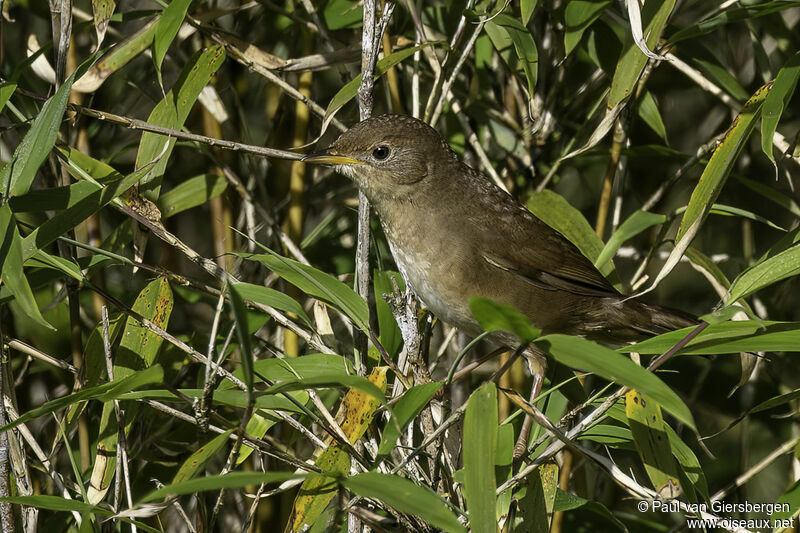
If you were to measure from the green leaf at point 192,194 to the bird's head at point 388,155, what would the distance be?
15.9 inches

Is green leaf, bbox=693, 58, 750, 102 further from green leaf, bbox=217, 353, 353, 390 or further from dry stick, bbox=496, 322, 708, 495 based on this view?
green leaf, bbox=217, 353, 353, 390

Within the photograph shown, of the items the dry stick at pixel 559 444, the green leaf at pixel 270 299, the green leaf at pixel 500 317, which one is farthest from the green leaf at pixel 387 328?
the green leaf at pixel 500 317

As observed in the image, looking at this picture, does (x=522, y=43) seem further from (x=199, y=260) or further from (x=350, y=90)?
(x=199, y=260)

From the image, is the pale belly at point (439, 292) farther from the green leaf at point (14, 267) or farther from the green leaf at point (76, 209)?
the green leaf at point (14, 267)

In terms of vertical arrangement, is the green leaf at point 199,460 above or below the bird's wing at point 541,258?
below

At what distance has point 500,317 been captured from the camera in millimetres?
1494

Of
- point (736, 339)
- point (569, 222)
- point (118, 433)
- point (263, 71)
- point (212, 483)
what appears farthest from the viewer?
point (569, 222)

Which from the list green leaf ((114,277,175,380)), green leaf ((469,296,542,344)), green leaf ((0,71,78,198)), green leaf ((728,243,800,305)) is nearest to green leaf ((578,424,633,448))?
green leaf ((728,243,800,305))

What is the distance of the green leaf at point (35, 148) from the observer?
1717 mm

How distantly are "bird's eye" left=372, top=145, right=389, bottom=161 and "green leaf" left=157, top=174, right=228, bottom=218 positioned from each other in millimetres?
511

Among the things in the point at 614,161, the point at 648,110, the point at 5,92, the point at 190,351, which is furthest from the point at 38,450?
the point at 648,110

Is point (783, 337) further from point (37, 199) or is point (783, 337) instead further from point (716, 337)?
point (37, 199)

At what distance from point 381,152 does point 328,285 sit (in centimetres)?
77

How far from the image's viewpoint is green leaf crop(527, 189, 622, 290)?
2.68 meters
